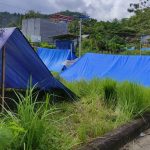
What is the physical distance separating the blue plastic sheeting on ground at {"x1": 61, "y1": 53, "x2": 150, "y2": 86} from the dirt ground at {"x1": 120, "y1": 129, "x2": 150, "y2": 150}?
5.41 meters

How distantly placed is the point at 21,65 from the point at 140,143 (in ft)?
9.72

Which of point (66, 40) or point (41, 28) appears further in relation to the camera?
point (41, 28)

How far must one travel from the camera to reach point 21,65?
8352mm

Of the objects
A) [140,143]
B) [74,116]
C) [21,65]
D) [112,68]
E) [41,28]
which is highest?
[41,28]

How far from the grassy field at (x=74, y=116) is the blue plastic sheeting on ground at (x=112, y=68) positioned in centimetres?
431

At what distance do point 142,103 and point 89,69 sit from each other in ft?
26.8

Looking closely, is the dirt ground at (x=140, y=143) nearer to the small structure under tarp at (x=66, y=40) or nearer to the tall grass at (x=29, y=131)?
the tall grass at (x=29, y=131)

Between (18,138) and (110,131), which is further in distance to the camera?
(110,131)

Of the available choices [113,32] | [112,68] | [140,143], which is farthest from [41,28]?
[140,143]

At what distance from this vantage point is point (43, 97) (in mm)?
8852

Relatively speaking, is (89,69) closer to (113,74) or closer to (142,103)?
(113,74)

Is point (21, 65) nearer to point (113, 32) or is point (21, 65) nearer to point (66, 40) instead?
point (66, 40)

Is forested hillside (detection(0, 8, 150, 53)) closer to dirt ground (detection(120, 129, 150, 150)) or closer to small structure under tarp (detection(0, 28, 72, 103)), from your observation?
small structure under tarp (detection(0, 28, 72, 103))

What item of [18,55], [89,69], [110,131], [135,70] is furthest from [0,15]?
[89,69]
